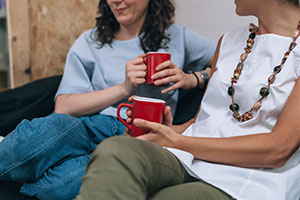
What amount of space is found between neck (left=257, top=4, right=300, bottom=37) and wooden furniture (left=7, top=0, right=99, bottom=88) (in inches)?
49.8

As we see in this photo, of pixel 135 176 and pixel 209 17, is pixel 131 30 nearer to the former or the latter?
pixel 209 17

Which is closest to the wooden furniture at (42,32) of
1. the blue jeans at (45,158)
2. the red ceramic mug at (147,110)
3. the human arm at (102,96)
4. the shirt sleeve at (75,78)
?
the shirt sleeve at (75,78)

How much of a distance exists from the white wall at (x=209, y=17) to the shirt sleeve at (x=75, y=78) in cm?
70

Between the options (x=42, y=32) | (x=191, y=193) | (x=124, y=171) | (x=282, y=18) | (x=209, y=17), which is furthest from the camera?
(x=42, y=32)

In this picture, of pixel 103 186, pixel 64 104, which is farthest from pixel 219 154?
pixel 64 104

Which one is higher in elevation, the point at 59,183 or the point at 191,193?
the point at 191,193

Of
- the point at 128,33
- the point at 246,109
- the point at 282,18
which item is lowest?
the point at 246,109

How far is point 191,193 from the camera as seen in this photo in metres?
0.78

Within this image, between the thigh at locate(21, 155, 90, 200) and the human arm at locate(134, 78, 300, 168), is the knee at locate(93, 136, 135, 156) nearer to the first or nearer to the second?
the human arm at locate(134, 78, 300, 168)

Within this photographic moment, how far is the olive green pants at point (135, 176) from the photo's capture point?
0.64 m

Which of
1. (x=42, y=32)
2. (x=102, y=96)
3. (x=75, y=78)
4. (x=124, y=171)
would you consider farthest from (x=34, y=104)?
(x=124, y=171)

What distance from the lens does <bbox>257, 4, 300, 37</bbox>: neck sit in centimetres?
100

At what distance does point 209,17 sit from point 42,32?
3.56 ft

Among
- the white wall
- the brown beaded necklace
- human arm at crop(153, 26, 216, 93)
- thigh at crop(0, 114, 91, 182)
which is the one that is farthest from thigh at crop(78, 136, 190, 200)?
the white wall
